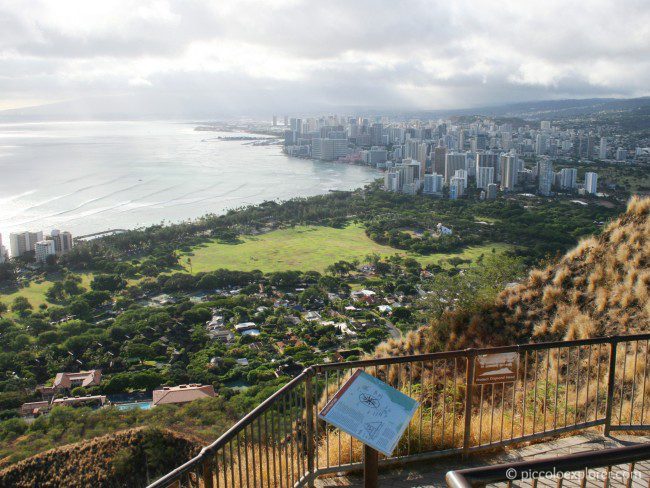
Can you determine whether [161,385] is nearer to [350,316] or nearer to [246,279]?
[350,316]

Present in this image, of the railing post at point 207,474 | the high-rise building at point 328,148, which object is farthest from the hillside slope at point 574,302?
the high-rise building at point 328,148

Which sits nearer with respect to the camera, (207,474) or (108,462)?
(207,474)

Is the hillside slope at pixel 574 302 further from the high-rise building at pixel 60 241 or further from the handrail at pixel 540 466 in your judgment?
the high-rise building at pixel 60 241

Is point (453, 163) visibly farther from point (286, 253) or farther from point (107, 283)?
point (107, 283)

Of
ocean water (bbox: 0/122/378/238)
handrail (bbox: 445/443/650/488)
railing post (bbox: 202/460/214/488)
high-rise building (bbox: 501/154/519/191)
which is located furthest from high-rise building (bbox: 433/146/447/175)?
handrail (bbox: 445/443/650/488)

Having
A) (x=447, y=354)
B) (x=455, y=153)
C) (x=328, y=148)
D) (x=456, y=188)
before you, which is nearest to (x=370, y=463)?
(x=447, y=354)

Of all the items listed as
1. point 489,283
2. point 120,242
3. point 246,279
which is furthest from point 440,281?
point 120,242
